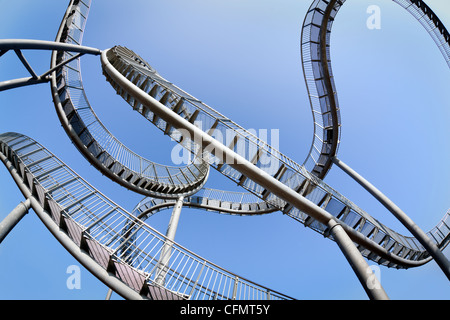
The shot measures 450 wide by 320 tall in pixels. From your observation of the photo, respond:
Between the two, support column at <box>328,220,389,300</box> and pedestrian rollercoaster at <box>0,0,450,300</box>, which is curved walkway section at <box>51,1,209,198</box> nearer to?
pedestrian rollercoaster at <box>0,0,450,300</box>

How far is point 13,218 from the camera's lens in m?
6.48

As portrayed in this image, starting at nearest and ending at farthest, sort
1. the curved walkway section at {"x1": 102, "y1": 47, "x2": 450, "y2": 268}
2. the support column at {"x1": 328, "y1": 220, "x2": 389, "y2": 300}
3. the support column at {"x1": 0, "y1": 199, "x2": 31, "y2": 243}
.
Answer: the support column at {"x1": 328, "y1": 220, "x2": 389, "y2": 300} → the support column at {"x1": 0, "y1": 199, "x2": 31, "y2": 243} → the curved walkway section at {"x1": 102, "y1": 47, "x2": 450, "y2": 268}

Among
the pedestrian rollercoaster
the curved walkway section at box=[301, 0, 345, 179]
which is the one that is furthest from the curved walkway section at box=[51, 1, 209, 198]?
the curved walkway section at box=[301, 0, 345, 179]

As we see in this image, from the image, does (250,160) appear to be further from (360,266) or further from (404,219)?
(404,219)

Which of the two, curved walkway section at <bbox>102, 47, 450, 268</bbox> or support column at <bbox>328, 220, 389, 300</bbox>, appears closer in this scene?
support column at <bbox>328, 220, 389, 300</bbox>

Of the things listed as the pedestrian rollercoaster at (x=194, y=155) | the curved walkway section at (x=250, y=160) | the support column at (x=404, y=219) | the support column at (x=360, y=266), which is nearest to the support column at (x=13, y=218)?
the pedestrian rollercoaster at (x=194, y=155)

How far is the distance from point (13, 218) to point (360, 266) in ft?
27.1

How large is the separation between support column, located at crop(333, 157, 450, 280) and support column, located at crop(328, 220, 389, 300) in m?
4.58

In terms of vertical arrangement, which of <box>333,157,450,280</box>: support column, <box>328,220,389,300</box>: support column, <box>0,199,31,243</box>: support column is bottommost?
<box>0,199,31,243</box>: support column

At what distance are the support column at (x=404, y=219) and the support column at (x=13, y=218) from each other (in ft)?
34.5

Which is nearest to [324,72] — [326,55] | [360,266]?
[326,55]

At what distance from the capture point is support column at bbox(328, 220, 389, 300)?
5098 mm
